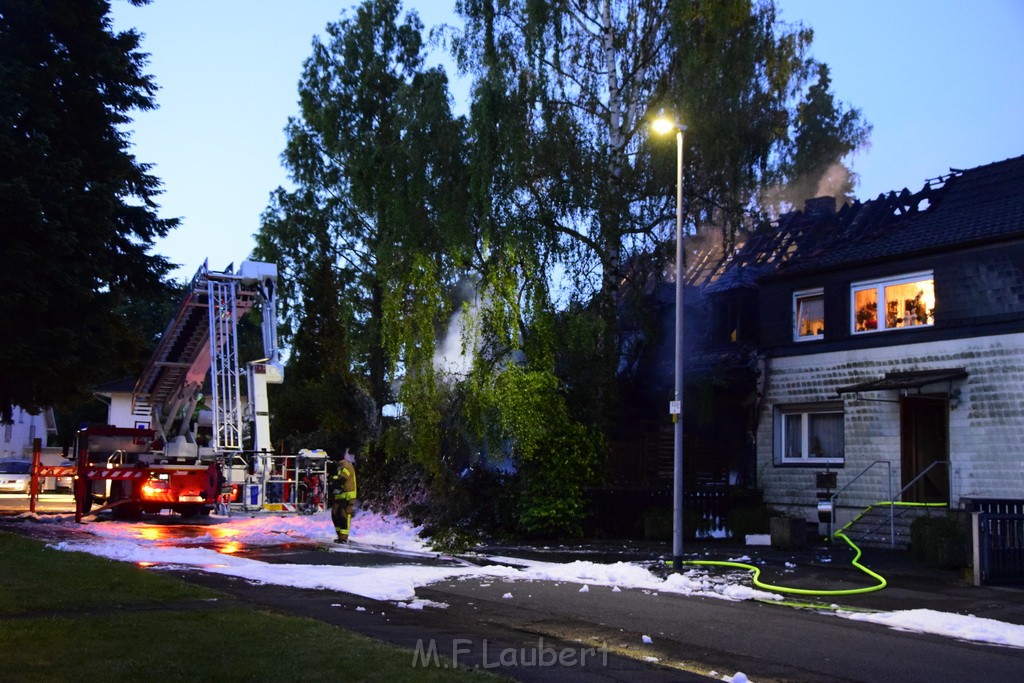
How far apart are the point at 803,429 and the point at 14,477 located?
28868 millimetres

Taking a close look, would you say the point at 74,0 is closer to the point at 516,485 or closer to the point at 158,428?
the point at 158,428

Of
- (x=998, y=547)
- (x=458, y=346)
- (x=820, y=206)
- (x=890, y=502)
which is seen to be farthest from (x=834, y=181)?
(x=998, y=547)

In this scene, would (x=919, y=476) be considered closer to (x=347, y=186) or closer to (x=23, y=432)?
(x=347, y=186)

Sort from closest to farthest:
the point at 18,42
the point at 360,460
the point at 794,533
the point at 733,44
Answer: the point at 794,533, the point at 18,42, the point at 733,44, the point at 360,460

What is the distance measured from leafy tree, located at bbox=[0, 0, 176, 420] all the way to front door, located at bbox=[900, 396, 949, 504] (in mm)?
16603

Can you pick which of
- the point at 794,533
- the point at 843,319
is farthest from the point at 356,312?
the point at 794,533

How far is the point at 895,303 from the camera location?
72.8 ft

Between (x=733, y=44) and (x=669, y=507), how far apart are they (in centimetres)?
1101

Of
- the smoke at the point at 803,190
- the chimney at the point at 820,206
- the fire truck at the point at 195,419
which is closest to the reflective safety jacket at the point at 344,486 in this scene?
the fire truck at the point at 195,419

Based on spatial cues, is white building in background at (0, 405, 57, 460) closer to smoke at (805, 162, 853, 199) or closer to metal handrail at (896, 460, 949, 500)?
smoke at (805, 162, 853, 199)

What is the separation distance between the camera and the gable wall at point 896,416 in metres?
19.7

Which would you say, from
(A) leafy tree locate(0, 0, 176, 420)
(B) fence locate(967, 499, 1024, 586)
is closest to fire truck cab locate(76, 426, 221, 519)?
(A) leafy tree locate(0, 0, 176, 420)

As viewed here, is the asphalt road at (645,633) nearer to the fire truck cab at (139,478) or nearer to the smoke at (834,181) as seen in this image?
the fire truck cab at (139,478)

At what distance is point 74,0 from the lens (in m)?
21.4
